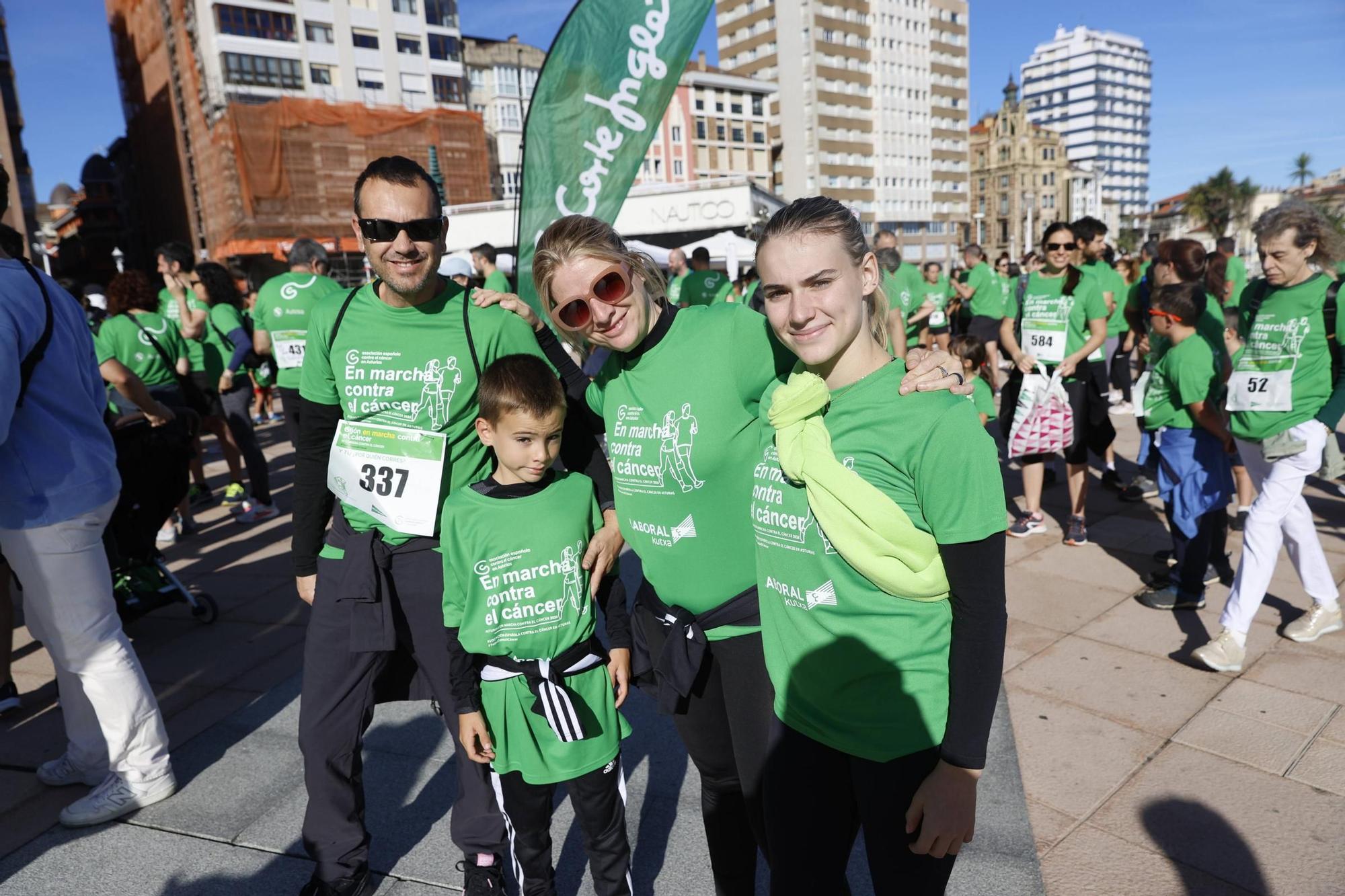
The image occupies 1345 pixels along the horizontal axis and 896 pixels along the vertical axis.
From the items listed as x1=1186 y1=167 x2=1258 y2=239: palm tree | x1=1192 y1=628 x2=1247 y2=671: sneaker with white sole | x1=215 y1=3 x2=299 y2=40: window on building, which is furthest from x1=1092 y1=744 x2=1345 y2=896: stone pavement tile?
x1=1186 y1=167 x2=1258 y2=239: palm tree

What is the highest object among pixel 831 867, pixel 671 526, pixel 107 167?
pixel 107 167

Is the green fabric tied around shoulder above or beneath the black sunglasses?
beneath

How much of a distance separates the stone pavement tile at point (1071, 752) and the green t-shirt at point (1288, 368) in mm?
1672

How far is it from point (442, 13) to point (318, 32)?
8.48 metres

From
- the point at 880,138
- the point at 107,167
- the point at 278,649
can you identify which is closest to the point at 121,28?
the point at 107,167

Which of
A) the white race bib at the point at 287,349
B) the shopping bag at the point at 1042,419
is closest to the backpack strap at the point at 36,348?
the white race bib at the point at 287,349

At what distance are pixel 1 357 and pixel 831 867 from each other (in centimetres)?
289

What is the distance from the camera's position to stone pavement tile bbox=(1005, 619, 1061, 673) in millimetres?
4164

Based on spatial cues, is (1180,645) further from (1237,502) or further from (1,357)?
(1,357)

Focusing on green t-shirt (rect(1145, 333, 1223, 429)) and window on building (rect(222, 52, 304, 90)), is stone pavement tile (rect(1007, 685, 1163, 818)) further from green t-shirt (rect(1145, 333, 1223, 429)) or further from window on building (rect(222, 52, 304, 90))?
window on building (rect(222, 52, 304, 90))

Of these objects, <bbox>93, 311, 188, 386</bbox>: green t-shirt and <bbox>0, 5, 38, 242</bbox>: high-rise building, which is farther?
<bbox>0, 5, 38, 242</bbox>: high-rise building

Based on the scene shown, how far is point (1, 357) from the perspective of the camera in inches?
107

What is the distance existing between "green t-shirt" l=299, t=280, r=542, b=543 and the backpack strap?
3.56 feet

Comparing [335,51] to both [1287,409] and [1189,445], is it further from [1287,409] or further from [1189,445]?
[1287,409]
